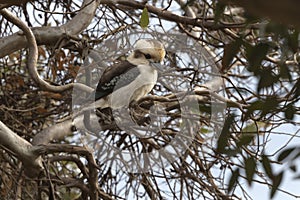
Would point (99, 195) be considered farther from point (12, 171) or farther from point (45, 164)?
point (12, 171)

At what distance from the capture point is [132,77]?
342cm

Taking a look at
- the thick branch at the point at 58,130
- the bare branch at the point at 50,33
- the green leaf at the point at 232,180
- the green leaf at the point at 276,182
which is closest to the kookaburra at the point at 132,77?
the thick branch at the point at 58,130

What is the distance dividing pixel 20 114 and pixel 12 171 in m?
0.40

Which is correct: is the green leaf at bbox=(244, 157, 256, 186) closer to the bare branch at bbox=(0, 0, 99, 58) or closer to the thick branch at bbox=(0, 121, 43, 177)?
the thick branch at bbox=(0, 121, 43, 177)

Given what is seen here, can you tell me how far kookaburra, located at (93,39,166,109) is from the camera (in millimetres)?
3318

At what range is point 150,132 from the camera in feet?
10.0

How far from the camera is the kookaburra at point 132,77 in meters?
3.32

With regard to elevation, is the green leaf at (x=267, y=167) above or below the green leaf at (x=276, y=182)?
above

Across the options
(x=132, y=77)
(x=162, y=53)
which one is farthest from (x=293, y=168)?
(x=132, y=77)

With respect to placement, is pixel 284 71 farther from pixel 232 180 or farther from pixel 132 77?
pixel 132 77

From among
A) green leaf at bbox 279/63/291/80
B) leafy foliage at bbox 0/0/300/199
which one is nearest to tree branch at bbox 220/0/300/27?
green leaf at bbox 279/63/291/80

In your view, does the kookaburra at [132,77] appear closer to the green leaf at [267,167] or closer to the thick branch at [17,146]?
the thick branch at [17,146]

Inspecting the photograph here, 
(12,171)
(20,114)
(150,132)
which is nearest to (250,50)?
(150,132)

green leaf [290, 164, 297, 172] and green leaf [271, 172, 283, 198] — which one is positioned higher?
green leaf [290, 164, 297, 172]
